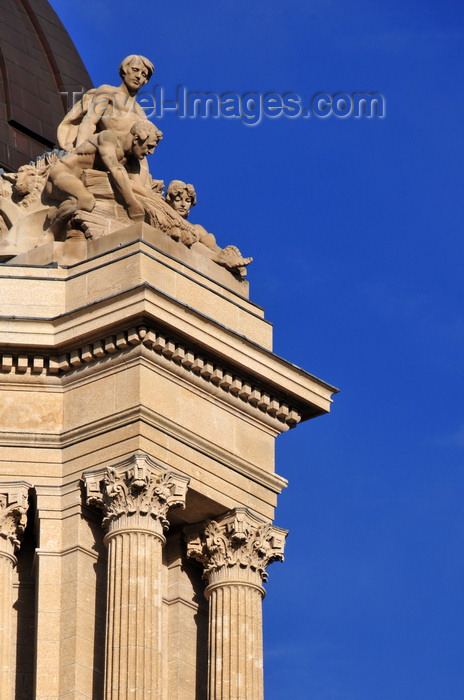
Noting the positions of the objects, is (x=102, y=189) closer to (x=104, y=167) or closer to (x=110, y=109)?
(x=104, y=167)

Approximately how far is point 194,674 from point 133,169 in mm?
8882

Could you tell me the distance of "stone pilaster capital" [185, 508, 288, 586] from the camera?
45.9 m

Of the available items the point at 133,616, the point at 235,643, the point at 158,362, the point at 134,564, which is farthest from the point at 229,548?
the point at 158,362

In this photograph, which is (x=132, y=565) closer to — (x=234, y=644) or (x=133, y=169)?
(x=234, y=644)

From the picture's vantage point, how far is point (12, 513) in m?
45.2

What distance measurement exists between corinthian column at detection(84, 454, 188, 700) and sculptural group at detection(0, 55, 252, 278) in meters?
4.96

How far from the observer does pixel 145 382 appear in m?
45.3

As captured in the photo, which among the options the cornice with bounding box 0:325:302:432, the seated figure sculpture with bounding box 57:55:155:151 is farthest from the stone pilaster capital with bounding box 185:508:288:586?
the seated figure sculpture with bounding box 57:55:155:151

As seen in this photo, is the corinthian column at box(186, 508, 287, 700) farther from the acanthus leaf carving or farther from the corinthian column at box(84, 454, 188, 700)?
the acanthus leaf carving

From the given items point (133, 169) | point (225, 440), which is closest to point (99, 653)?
point (225, 440)

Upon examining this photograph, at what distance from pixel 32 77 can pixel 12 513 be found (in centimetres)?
1573

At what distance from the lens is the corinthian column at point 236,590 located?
44.8 metres

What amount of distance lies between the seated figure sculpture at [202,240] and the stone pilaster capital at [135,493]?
509cm

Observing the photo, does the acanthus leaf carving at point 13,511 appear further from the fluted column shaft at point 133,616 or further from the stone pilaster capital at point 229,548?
the stone pilaster capital at point 229,548
